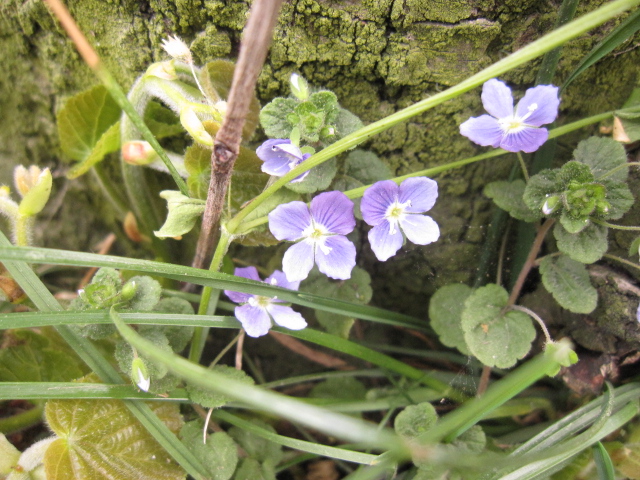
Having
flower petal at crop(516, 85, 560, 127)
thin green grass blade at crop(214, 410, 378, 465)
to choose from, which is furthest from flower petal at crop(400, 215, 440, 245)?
thin green grass blade at crop(214, 410, 378, 465)

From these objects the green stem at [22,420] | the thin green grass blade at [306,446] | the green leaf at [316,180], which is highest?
the green leaf at [316,180]

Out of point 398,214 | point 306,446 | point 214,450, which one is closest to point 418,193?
point 398,214

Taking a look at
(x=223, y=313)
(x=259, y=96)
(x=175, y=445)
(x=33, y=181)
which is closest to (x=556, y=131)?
(x=259, y=96)

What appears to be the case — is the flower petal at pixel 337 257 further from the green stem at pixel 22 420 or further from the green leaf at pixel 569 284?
the green stem at pixel 22 420

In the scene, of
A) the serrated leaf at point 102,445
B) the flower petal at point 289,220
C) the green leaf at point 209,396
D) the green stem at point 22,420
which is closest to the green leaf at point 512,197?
the flower petal at point 289,220

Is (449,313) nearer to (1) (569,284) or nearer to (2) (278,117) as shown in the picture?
(1) (569,284)

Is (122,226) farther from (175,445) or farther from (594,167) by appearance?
(594,167)
